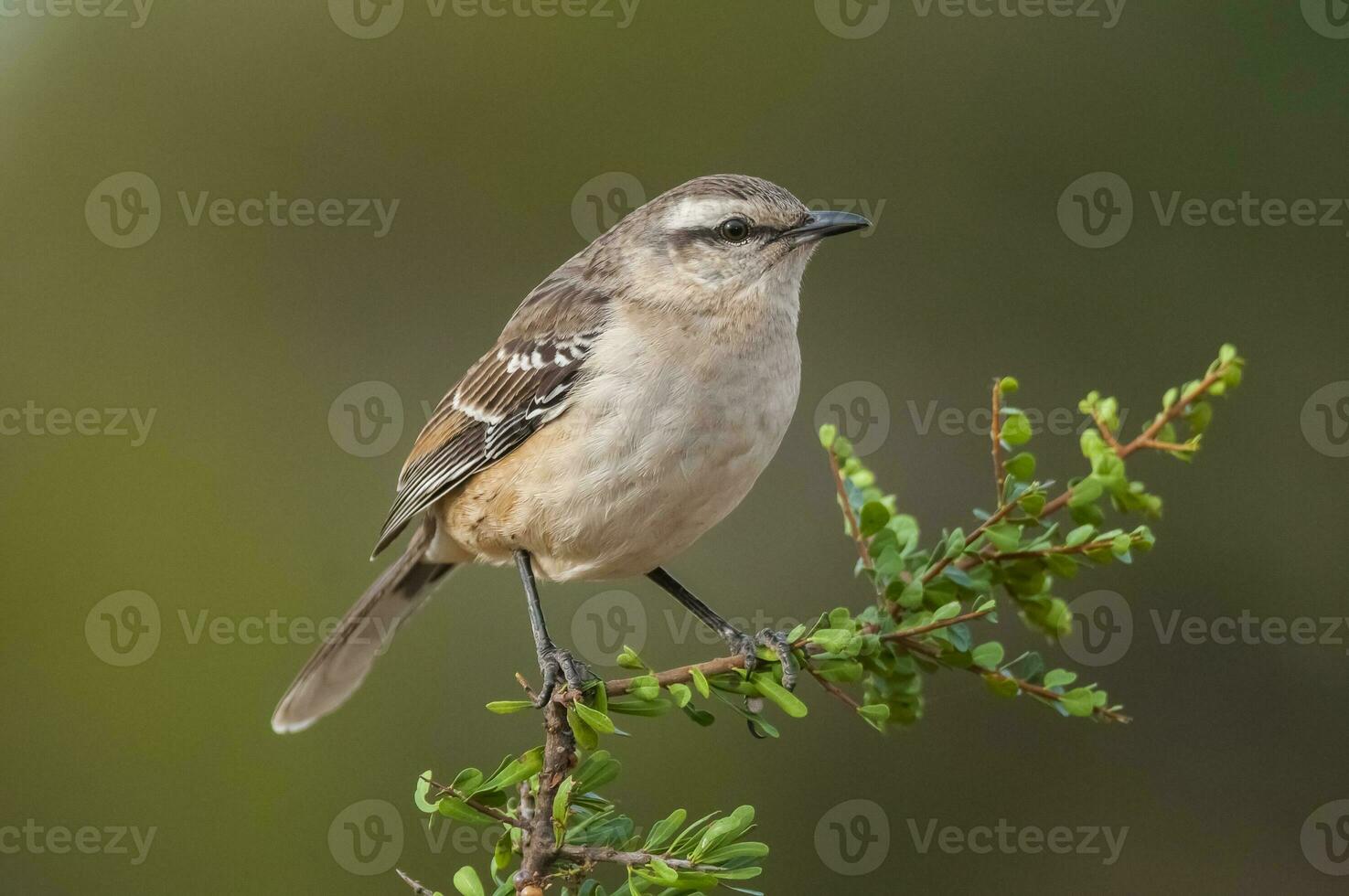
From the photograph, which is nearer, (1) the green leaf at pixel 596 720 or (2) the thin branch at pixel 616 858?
(2) the thin branch at pixel 616 858

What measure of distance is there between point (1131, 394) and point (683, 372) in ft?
10.5

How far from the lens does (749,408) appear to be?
12.2 ft

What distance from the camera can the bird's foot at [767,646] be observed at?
2.87m

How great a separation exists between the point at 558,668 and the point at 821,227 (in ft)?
5.07

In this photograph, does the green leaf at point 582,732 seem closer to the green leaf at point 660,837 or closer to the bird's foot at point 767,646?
the green leaf at point 660,837

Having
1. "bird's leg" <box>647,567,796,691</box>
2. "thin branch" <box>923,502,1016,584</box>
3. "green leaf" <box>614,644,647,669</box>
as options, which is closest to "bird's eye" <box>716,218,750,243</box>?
"bird's leg" <box>647,567,796,691</box>

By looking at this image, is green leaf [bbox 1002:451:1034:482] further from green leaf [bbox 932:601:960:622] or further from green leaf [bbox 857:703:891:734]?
green leaf [bbox 857:703:891:734]

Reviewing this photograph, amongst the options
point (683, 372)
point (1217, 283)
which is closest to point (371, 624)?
point (683, 372)

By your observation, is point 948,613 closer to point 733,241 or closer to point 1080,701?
point 1080,701

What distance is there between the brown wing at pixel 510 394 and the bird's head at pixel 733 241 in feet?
0.88

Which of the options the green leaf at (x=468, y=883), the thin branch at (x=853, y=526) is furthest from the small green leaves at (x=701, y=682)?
the thin branch at (x=853, y=526)

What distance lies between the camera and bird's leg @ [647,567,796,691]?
301cm

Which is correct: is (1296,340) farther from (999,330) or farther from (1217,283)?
(999,330)

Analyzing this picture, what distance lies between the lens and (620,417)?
3.76 meters
